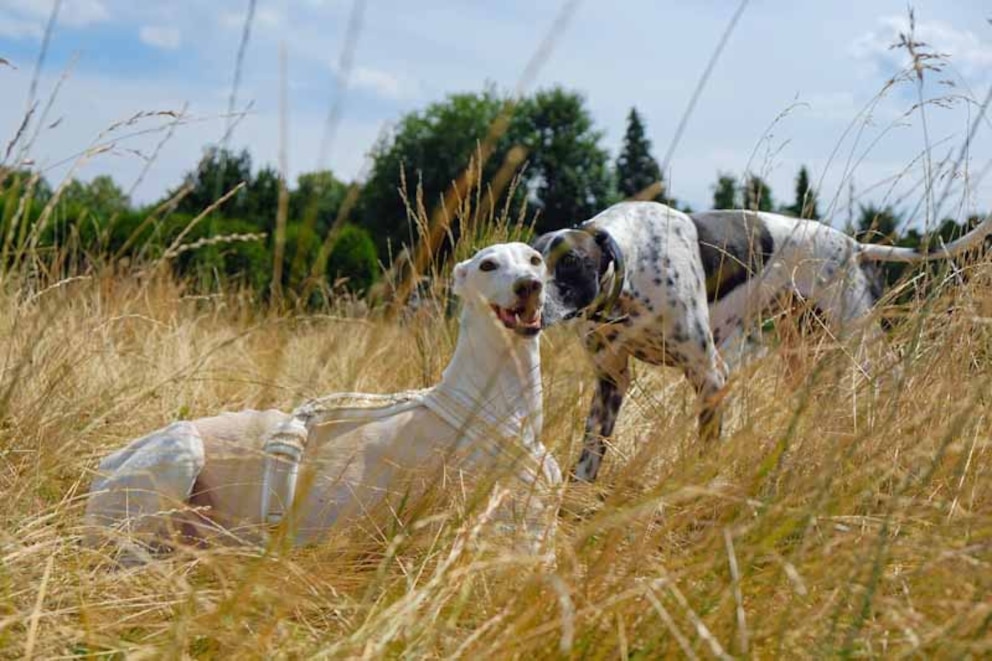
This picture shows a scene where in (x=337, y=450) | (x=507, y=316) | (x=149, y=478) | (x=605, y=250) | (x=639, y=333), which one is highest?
(x=605, y=250)

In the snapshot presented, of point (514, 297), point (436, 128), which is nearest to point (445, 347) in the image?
point (514, 297)

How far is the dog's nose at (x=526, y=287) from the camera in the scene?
328cm

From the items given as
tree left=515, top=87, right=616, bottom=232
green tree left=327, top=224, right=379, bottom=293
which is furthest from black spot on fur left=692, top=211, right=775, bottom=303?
tree left=515, top=87, right=616, bottom=232

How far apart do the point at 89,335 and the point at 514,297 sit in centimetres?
169

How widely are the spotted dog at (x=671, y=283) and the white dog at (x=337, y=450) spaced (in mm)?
900

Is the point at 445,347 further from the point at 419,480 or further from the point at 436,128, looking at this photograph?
the point at 436,128

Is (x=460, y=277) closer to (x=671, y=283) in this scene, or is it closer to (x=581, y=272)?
(x=581, y=272)

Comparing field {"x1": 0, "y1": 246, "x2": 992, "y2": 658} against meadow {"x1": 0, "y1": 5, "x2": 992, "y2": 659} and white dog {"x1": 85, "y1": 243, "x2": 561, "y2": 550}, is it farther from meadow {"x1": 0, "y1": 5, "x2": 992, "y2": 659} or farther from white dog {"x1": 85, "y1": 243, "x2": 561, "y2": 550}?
white dog {"x1": 85, "y1": 243, "x2": 561, "y2": 550}

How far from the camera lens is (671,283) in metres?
4.70

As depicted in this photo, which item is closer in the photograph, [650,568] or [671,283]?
[650,568]

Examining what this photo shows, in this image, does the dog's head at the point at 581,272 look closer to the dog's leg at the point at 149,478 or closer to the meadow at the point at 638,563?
the meadow at the point at 638,563

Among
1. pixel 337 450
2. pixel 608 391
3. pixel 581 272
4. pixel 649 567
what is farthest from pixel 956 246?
pixel 649 567

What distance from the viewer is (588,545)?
214 cm

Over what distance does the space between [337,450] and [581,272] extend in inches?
60.7
